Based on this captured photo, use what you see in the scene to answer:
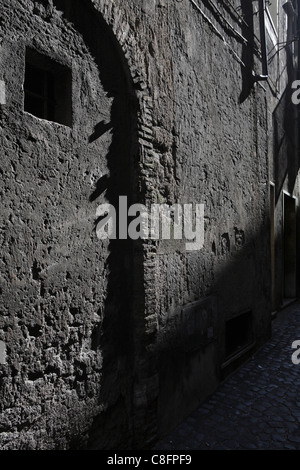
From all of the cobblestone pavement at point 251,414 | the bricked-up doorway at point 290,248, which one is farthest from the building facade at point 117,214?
the bricked-up doorway at point 290,248

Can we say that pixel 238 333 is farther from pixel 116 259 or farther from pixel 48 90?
pixel 48 90

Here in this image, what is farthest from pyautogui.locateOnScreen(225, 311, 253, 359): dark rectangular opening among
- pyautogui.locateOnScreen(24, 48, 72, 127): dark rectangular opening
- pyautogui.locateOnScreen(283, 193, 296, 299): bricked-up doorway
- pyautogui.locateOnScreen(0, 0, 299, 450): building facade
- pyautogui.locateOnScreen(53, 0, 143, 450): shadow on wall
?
pyautogui.locateOnScreen(283, 193, 296, 299): bricked-up doorway

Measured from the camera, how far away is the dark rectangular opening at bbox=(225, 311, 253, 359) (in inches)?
191

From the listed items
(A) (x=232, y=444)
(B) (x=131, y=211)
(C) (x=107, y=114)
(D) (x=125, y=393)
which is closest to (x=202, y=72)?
(C) (x=107, y=114)

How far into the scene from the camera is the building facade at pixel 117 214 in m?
2.15

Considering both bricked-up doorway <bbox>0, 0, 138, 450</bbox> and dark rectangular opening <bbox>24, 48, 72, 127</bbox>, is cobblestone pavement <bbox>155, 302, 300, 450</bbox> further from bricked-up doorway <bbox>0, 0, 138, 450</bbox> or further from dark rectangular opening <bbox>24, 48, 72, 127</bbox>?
dark rectangular opening <bbox>24, 48, 72, 127</bbox>

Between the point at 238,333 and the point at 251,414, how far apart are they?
5.52 feet

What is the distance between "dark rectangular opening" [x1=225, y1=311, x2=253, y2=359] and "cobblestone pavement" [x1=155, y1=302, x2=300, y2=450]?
231 millimetres

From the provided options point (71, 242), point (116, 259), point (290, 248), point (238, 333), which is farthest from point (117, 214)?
point (290, 248)

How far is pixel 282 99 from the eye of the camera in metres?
7.96

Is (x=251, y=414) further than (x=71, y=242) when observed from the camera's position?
Yes

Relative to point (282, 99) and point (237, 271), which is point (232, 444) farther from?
point (282, 99)

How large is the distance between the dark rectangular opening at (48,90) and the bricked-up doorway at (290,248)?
7.60 m

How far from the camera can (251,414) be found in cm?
351
